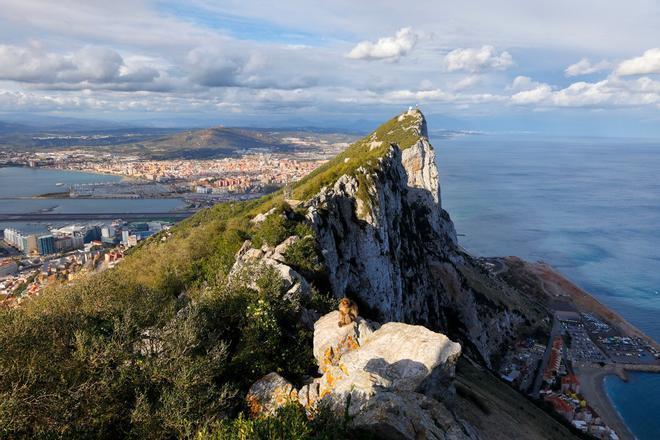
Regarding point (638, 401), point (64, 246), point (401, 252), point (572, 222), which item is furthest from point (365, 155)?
point (572, 222)

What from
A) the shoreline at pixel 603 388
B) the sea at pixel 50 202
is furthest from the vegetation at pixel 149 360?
the sea at pixel 50 202

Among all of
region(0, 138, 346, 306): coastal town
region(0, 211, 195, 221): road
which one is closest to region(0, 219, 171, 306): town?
region(0, 138, 346, 306): coastal town

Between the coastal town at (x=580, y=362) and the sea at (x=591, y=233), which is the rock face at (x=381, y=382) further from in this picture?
the sea at (x=591, y=233)

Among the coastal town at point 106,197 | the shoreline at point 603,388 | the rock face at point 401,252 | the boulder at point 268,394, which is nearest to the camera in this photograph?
the boulder at point 268,394

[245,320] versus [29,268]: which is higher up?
[245,320]

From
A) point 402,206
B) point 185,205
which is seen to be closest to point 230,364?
point 402,206

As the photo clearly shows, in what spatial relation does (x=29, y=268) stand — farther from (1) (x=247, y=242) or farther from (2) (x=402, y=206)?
(1) (x=247, y=242)

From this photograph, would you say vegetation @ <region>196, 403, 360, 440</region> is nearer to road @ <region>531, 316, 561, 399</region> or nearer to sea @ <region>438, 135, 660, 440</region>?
road @ <region>531, 316, 561, 399</region>
